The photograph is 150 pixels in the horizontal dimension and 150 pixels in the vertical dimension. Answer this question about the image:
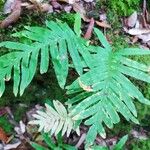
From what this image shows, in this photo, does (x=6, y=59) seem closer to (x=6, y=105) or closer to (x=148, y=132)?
(x=6, y=105)

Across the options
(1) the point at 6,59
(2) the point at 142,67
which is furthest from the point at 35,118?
(2) the point at 142,67

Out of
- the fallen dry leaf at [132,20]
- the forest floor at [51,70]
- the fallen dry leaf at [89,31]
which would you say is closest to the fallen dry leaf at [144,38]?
the forest floor at [51,70]

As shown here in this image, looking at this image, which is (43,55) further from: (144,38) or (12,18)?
(144,38)

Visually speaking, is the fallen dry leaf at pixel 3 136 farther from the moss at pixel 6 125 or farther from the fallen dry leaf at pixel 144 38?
the fallen dry leaf at pixel 144 38

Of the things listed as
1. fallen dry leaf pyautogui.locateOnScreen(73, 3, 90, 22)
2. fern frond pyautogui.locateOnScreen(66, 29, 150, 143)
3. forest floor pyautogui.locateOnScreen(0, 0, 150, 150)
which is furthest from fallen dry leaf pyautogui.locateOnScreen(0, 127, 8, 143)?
fallen dry leaf pyautogui.locateOnScreen(73, 3, 90, 22)

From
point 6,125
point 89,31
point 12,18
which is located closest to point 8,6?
point 12,18
